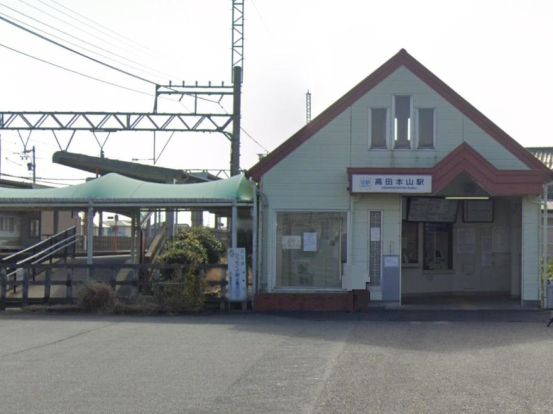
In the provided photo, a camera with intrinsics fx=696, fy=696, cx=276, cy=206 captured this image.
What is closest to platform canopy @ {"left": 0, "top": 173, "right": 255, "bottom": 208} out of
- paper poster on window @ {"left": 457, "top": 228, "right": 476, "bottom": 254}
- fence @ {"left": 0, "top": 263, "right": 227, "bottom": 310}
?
fence @ {"left": 0, "top": 263, "right": 227, "bottom": 310}

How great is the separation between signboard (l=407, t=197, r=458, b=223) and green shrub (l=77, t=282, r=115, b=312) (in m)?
8.89

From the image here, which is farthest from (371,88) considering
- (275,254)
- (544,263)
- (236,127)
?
(236,127)

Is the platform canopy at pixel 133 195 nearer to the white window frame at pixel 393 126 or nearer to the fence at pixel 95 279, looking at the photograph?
the fence at pixel 95 279

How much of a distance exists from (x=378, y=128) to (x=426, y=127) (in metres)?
1.23

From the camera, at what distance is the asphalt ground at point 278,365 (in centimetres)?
752

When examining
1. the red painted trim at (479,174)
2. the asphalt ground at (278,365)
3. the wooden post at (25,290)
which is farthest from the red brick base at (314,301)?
the wooden post at (25,290)

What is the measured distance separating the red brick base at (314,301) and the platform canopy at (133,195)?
267 cm

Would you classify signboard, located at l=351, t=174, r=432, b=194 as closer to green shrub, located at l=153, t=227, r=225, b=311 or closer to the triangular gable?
the triangular gable

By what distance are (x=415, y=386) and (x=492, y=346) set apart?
3.62 m

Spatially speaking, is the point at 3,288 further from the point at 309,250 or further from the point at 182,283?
the point at 309,250

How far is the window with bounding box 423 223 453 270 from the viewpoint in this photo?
20.9m

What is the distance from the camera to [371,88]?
1780cm

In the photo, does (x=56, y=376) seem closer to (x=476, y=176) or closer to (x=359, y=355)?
(x=359, y=355)

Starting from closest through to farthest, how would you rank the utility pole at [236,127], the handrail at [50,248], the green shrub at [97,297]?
1. the green shrub at [97,297]
2. the handrail at [50,248]
3. the utility pole at [236,127]
